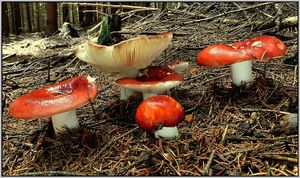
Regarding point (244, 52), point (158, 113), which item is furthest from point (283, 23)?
point (158, 113)

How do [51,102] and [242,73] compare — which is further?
[242,73]

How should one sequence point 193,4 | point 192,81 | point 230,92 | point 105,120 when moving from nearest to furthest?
point 105,120, point 230,92, point 192,81, point 193,4

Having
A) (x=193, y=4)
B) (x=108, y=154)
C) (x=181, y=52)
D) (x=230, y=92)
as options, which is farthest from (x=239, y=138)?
(x=193, y=4)

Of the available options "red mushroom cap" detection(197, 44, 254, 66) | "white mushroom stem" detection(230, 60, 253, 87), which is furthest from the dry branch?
"red mushroom cap" detection(197, 44, 254, 66)

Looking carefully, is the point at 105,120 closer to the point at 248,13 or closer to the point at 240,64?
the point at 240,64

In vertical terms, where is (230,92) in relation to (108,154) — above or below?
above

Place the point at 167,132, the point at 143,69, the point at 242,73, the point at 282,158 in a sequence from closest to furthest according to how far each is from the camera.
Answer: the point at 282,158 < the point at 167,132 < the point at 143,69 < the point at 242,73

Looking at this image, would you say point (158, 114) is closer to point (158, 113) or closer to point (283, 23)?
point (158, 113)

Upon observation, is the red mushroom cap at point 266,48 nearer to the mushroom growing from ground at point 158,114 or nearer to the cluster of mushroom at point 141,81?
the cluster of mushroom at point 141,81
